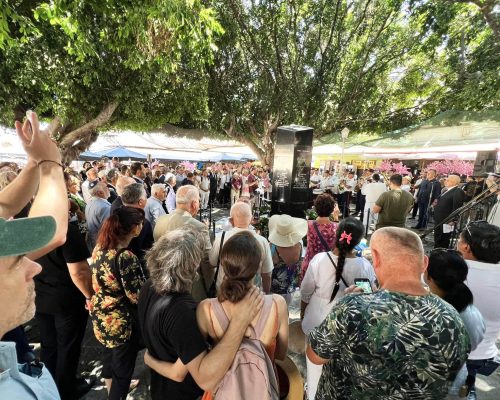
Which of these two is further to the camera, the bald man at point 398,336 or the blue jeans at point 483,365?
the blue jeans at point 483,365

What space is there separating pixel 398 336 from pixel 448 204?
6618 mm

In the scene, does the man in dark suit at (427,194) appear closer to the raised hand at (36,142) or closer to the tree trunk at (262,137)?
the tree trunk at (262,137)

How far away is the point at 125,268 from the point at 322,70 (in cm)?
1490

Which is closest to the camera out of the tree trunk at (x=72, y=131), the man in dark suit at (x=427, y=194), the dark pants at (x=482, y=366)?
the dark pants at (x=482, y=366)

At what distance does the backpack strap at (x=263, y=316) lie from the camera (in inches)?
58.5

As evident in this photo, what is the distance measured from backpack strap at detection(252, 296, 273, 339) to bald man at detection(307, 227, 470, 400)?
0.97 feet

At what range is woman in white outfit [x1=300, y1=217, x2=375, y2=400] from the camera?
7.62 ft

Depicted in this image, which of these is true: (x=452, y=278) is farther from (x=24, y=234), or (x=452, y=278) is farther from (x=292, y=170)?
(x=292, y=170)

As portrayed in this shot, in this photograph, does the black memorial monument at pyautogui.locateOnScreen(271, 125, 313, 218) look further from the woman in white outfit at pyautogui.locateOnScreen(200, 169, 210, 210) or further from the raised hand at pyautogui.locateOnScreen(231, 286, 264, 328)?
the raised hand at pyautogui.locateOnScreen(231, 286, 264, 328)

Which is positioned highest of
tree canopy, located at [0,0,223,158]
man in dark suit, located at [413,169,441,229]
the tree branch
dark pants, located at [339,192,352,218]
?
tree canopy, located at [0,0,223,158]

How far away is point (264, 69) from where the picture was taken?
1416cm

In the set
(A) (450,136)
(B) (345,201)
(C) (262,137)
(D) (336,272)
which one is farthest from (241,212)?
(C) (262,137)

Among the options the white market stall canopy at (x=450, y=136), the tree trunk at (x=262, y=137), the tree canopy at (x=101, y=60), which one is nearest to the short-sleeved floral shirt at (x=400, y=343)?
the tree canopy at (x=101, y=60)

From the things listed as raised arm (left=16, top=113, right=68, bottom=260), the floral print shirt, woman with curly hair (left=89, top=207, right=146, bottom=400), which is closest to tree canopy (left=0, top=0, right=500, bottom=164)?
woman with curly hair (left=89, top=207, right=146, bottom=400)
